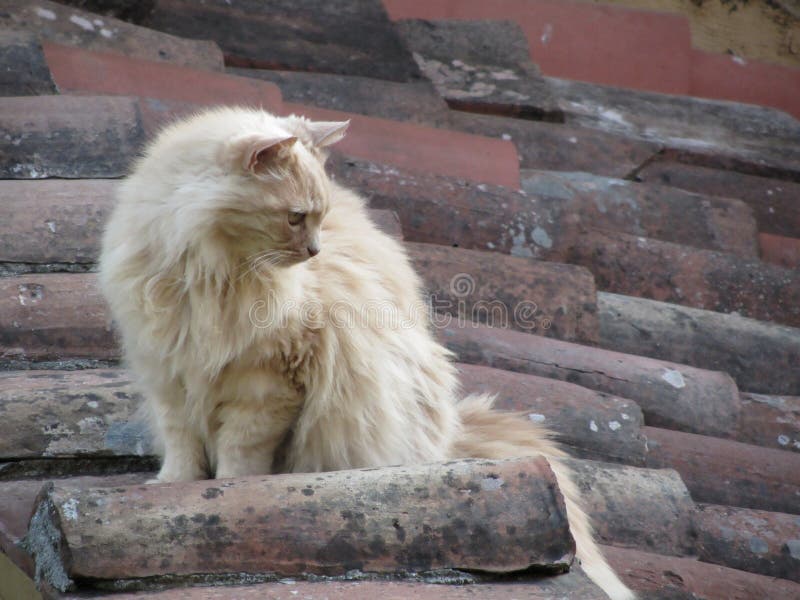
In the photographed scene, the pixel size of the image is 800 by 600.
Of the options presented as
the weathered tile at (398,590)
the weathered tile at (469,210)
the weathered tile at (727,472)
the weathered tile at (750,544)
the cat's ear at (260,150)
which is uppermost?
the cat's ear at (260,150)

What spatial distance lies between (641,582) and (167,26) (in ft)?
11.3

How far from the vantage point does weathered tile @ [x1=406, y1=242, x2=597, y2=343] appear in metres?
3.50

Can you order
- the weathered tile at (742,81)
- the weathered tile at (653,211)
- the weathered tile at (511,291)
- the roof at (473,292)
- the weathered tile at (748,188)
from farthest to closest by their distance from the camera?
the weathered tile at (742,81) → the weathered tile at (748,188) → the weathered tile at (653,211) → the weathered tile at (511,291) → the roof at (473,292)

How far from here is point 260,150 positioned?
7.48 ft

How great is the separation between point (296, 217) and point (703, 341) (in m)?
1.93

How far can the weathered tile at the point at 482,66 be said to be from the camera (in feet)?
16.6

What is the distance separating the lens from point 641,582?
2604 millimetres

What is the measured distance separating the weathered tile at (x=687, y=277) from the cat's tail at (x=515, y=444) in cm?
123

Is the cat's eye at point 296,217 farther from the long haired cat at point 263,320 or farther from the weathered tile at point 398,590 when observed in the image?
the weathered tile at point 398,590

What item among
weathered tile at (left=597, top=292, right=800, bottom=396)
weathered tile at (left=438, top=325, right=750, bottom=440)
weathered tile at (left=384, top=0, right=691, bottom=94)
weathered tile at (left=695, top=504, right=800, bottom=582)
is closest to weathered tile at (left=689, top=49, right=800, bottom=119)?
weathered tile at (left=384, top=0, right=691, bottom=94)

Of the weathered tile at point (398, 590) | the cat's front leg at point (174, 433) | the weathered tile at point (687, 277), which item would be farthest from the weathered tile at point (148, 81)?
the weathered tile at point (398, 590)

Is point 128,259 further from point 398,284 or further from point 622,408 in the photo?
point 622,408

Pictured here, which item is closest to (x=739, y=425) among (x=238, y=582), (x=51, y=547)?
(x=238, y=582)

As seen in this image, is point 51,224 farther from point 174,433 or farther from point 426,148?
point 426,148
